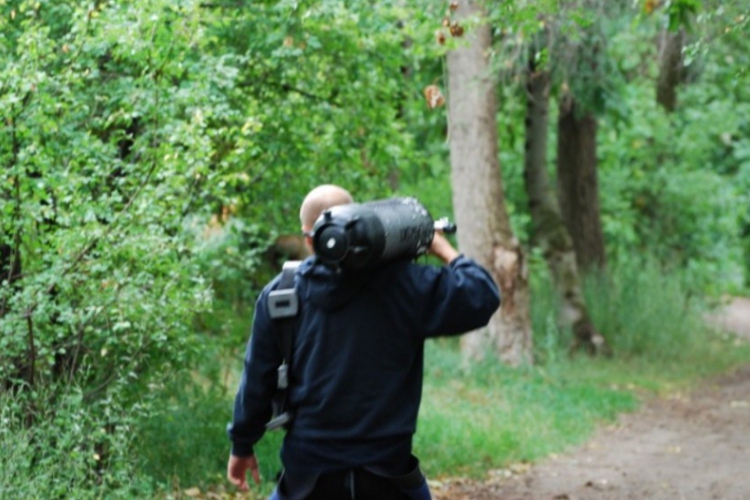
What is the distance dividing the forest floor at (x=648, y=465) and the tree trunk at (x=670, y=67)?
3552 millimetres

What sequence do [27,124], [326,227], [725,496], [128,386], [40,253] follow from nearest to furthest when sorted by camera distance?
[326,227] → [27,124] → [40,253] → [128,386] → [725,496]

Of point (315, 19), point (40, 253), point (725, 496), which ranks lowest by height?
point (725, 496)

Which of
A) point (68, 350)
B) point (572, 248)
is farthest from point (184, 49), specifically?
point (572, 248)

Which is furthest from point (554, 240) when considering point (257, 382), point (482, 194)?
point (257, 382)

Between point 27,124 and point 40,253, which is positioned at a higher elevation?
point 27,124

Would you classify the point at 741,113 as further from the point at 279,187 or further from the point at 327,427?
the point at 327,427

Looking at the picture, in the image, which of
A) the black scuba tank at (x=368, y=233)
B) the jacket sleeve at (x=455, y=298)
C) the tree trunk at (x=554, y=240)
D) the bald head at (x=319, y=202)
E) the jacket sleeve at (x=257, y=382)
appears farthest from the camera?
the tree trunk at (x=554, y=240)

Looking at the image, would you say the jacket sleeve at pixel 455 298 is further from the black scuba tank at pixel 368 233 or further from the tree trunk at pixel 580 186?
the tree trunk at pixel 580 186

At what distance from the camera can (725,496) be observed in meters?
9.88

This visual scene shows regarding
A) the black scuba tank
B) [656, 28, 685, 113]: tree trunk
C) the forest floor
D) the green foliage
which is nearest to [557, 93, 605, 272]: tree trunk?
[656, 28, 685, 113]: tree trunk

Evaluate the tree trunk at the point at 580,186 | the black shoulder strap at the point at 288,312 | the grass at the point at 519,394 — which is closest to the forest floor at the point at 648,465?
the grass at the point at 519,394

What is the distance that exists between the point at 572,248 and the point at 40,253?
41.9 ft

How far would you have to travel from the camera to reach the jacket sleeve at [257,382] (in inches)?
200

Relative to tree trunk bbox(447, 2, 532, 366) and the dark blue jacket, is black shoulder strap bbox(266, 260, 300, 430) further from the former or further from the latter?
A: tree trunk bbox(447, 2, 532, 366)
